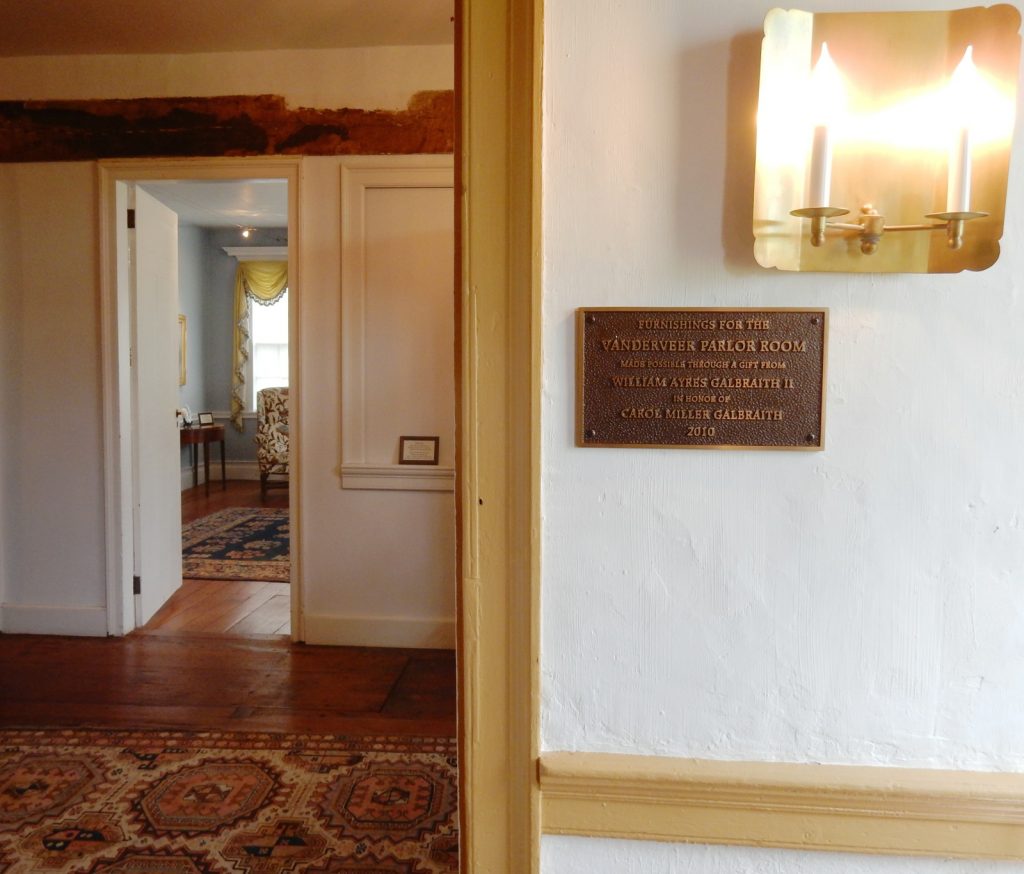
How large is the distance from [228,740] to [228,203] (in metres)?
5.77

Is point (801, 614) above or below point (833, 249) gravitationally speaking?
below

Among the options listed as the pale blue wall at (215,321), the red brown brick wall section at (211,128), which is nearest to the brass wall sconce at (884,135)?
the red brown brick wall section at (211,128)

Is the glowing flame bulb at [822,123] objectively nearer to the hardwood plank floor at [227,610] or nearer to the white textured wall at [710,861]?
the white textured wall at [710,861]

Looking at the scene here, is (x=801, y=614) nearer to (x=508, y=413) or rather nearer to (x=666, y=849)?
(x=666, y=849)

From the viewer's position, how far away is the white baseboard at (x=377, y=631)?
349 centimetres

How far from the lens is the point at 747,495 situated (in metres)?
1.01

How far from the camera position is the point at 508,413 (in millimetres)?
999

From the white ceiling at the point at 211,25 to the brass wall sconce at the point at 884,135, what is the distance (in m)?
2.43

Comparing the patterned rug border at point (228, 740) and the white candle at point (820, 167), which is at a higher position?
the white candle at point (820, 167)

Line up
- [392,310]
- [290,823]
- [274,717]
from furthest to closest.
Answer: [392,310] → [274,717] → [290,823]

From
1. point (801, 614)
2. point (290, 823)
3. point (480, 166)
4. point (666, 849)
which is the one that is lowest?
point (290, 823)

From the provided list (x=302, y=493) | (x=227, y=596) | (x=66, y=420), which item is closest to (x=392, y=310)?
(x=302, y=493)

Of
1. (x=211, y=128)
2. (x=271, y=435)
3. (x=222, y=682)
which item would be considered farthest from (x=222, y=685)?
(x=271, y=435)

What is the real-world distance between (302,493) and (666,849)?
279 cm
